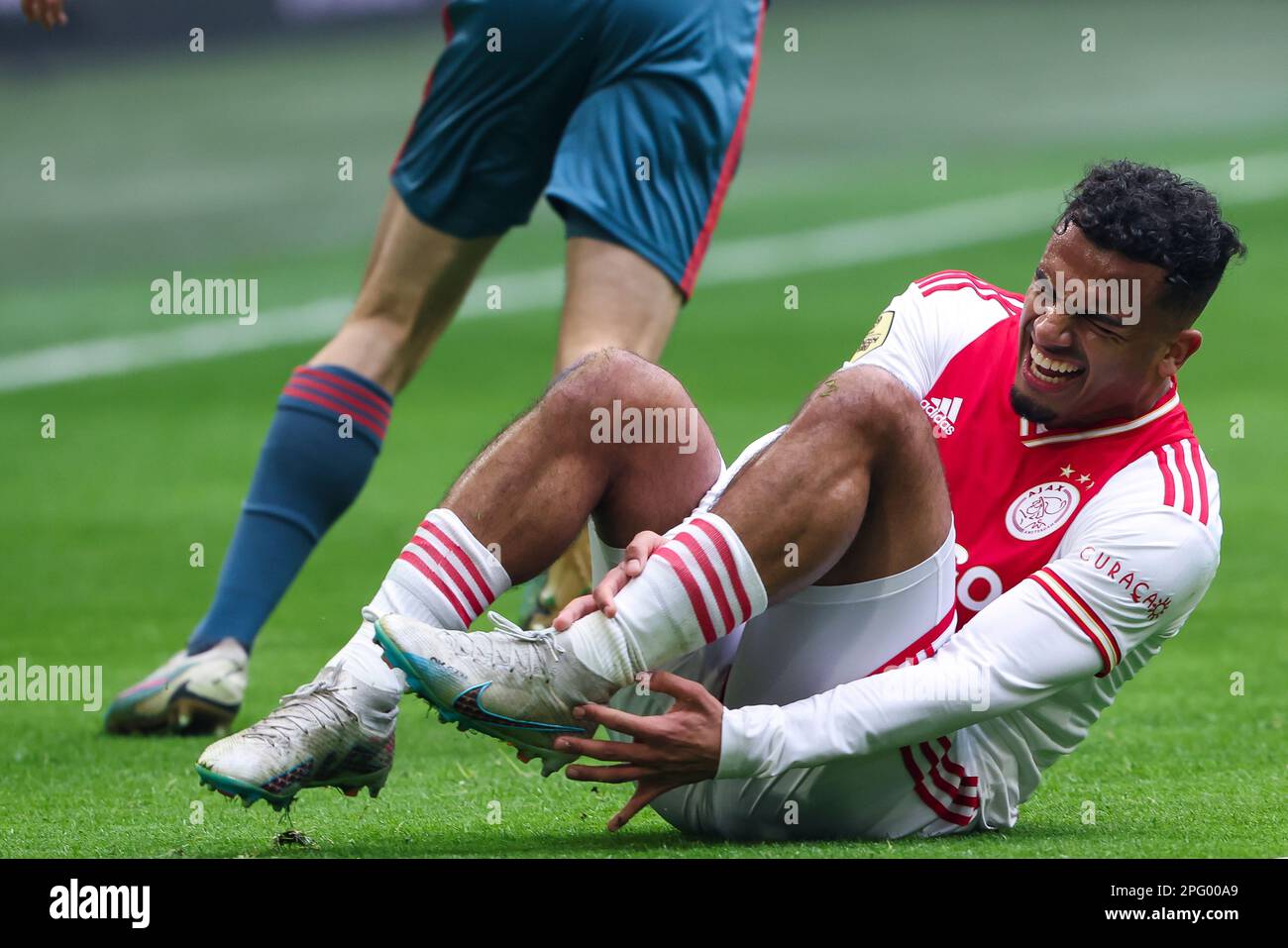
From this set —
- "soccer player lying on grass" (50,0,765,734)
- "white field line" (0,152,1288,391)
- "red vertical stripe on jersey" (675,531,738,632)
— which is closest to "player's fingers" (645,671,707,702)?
"red vertical stripe on jersey" (675,531,738,632)

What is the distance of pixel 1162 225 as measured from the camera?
3.35 meters

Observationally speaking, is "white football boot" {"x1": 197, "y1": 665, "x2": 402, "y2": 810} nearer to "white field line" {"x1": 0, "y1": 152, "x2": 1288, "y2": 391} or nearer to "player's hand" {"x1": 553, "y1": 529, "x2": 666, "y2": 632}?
"player's hand" {"x1": 553, "y1": 529, "x2": 666, "y2": 632}

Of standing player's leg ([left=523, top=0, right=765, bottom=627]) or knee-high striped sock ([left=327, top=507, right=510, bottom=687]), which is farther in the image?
standing player's leg ([left=523, top=0, right=765, bottom=627])

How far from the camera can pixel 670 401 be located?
10.8 ft

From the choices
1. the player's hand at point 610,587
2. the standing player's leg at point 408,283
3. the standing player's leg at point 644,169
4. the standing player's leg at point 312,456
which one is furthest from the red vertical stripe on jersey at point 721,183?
the player's hand at point 610,587

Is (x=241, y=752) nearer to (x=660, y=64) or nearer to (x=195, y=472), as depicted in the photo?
(x=660, y=64)

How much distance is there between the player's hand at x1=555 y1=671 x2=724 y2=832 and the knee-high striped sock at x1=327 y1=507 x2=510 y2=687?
0.92 feet

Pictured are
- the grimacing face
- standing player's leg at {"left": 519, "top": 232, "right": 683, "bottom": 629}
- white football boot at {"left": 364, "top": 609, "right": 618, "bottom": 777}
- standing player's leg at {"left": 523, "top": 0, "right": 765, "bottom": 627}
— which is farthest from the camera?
standing player's leg at {"left": 523, "top": 0, "right": 765, "bottom": 627}

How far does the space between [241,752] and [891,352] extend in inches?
49.9

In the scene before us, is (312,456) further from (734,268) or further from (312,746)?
(734,268)

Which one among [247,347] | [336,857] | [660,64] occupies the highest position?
[660,64]

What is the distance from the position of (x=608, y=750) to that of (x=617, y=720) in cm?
5

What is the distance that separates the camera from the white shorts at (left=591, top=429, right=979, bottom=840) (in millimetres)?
3275
